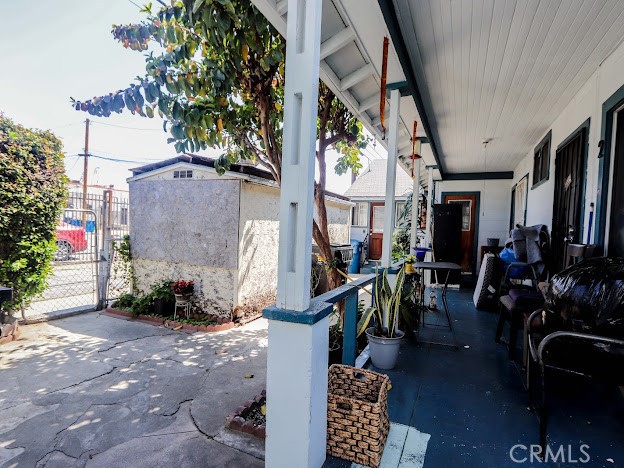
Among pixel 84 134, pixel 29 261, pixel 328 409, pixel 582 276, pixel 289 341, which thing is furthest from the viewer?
pixel 84 134

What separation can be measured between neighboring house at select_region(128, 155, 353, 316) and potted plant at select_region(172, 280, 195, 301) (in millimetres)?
193

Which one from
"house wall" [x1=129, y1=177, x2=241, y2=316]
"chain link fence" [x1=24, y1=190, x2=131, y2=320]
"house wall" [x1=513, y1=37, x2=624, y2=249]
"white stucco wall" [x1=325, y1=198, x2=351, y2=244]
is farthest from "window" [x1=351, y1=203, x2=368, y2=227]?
"house wall" [x1=513, y1=37, x2=624, y2=249]

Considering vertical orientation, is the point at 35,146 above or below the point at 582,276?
above

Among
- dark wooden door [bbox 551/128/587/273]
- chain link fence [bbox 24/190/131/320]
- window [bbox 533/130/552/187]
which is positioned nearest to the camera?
dark wooden door [bbox 551/128/587/273]

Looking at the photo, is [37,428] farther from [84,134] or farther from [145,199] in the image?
[84,134]

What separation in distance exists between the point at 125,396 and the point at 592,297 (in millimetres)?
3613

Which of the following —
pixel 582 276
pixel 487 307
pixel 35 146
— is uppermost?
pixel 35 146

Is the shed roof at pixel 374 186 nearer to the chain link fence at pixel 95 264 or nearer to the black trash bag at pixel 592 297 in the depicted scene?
the chain link fence at pixel 95 264

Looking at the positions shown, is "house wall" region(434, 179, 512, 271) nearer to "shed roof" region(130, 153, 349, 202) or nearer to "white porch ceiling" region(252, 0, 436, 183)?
"white porch ceiling" region(252, 0, 436, 183)

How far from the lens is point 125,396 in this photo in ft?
9.56

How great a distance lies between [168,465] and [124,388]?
4.43ft

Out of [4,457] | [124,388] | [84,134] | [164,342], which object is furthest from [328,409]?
[84,134]

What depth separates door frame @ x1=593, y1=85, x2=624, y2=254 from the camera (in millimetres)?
2607

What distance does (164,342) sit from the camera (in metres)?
4.35
